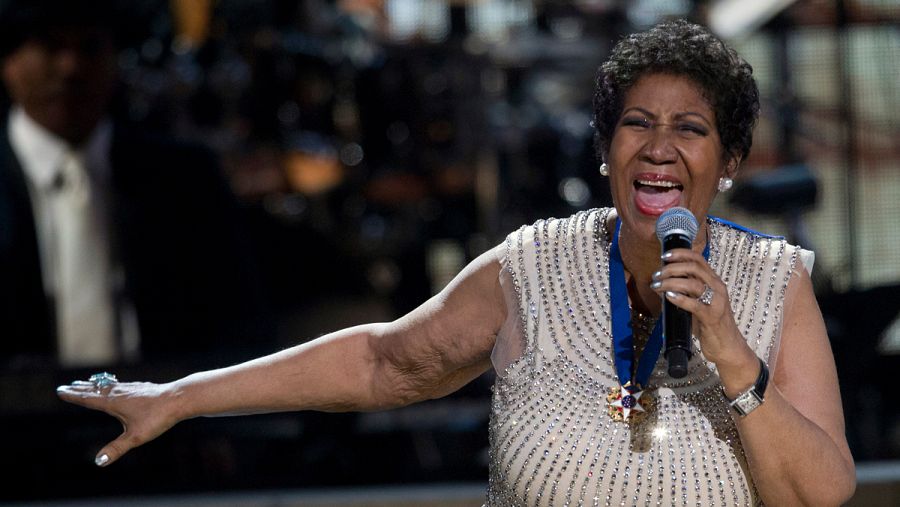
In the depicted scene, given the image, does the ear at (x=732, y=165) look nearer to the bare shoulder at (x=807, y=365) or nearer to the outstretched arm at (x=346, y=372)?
the bare shoulder at (x=807, y=365)

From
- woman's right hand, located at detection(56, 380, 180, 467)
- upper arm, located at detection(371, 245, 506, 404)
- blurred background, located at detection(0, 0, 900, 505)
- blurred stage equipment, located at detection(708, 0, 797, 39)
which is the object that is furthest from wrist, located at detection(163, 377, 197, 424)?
blurred stage equipment, located at detection(708, 0, 797, 39)

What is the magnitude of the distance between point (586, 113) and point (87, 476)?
7.81 ft

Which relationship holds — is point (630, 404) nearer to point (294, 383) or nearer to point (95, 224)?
point (294, 383)

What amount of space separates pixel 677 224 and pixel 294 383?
0.81 meters

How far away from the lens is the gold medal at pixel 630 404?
2.03 meters

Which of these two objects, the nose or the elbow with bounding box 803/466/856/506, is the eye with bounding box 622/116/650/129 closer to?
the nose

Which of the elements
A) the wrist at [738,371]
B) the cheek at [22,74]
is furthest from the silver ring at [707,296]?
the cheek at [22,74]

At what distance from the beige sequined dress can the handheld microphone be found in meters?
0.35

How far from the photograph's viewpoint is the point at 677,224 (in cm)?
178

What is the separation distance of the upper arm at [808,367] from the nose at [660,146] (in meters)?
0.33

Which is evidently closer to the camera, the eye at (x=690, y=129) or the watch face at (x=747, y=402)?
the watch face at (x=747, y=402)

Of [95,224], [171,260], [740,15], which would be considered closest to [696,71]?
[740,15]

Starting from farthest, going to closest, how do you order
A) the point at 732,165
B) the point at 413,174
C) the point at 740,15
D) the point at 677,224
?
the point at 413,174 < the point at 740,15 < the point at 732,165 < the point at 677,224

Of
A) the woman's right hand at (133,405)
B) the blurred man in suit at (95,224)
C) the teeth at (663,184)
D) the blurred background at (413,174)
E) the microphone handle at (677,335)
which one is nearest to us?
the microphone handle at (677,335)
